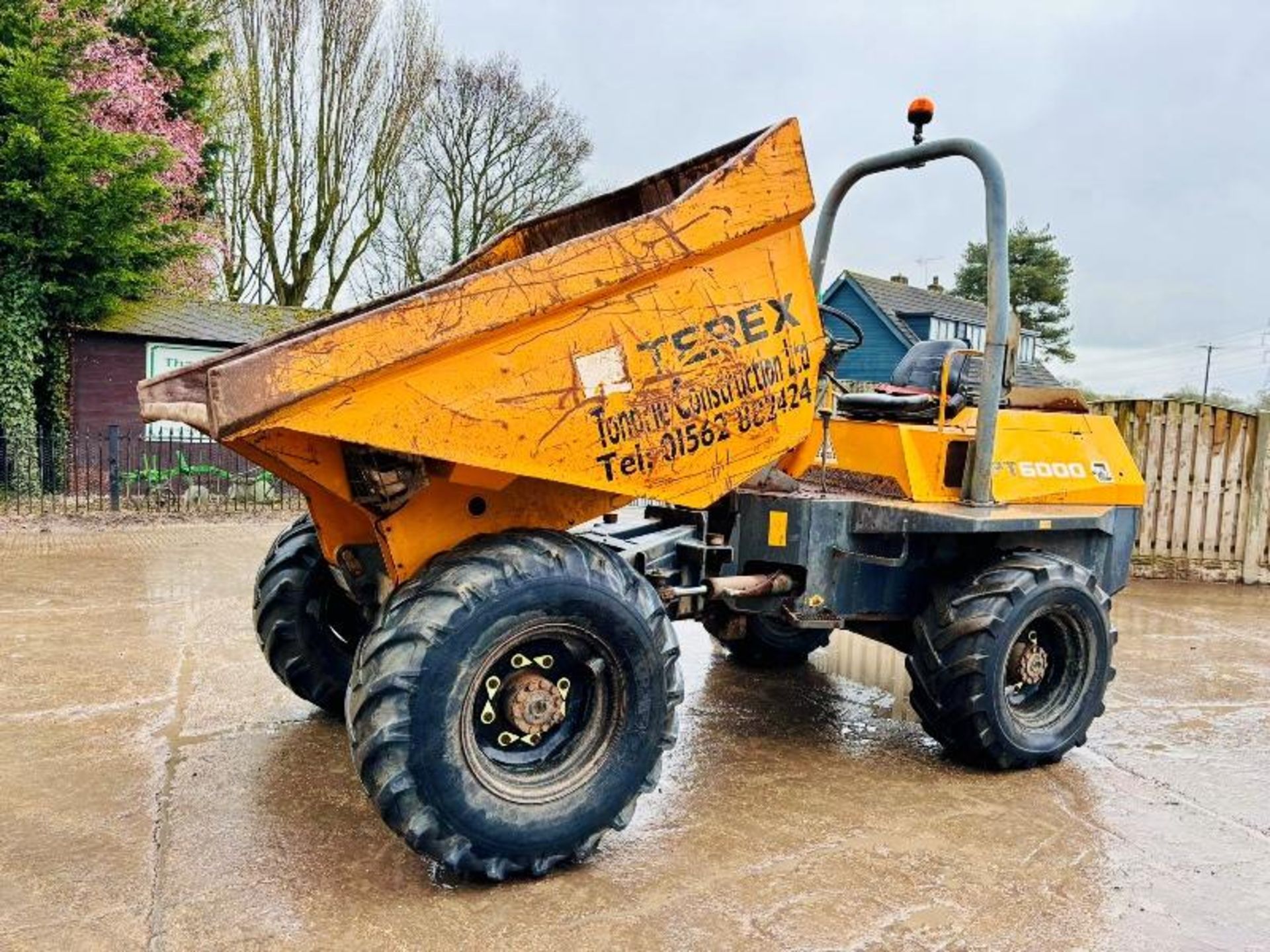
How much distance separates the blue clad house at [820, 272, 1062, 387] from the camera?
2764 centimetres

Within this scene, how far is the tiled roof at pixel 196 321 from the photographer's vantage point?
1493 cm

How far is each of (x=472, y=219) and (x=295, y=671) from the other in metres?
22.1

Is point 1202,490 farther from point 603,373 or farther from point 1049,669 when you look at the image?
point 603,373

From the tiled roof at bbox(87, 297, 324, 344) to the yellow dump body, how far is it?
466 inches

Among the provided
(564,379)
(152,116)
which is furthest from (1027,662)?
(152,116)

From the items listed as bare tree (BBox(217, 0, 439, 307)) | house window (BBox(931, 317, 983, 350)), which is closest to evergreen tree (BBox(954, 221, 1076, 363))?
house window (BBox(931, 317, 983, 350))

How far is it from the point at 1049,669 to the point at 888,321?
2395 cm

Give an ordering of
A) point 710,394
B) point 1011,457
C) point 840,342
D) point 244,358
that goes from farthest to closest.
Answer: point 1011,457, point 840,342, point 710,394, point 244,358

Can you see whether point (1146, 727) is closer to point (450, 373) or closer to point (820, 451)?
point (820, 451)

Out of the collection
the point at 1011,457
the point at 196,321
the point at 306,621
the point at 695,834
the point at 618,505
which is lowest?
the point at 695,834

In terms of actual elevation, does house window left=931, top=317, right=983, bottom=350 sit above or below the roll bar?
above

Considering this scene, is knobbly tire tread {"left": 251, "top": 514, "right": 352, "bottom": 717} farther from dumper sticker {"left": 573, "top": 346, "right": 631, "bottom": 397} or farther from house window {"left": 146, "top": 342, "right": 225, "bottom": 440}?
house window {"left": 146, "top": 342, "right": 225, "bottom": 440}

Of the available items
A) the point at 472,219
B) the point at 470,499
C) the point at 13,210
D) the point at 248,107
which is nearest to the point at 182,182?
the point at 13,210

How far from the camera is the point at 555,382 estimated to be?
310cm
